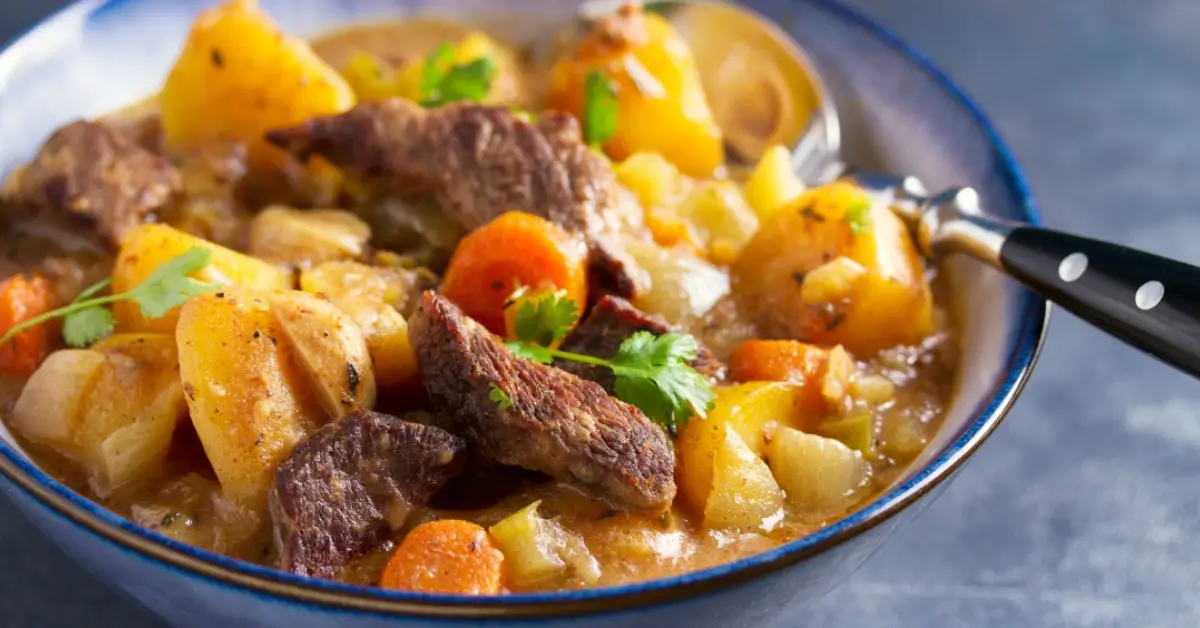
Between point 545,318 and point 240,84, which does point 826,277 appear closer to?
point 545,318

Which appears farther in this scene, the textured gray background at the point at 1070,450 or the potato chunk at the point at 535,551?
the textured gray background at the point at 1070,450

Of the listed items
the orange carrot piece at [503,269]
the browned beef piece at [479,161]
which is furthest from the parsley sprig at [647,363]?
the browned beef piece at [479,161]

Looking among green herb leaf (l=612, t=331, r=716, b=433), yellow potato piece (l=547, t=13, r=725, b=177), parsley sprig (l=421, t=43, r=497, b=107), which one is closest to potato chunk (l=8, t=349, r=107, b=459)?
green herb leaf (l=612, t=331, r=716, b=433)

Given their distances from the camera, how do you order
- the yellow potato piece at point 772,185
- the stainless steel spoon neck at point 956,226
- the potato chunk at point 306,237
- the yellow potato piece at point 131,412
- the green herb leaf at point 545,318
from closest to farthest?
the yellow potato piece at point 131,412 → the green herb leaf at point 545,318 → the stainless steel spoon neck at point 956,226 → the potato chunk at point 306,237 → the yellow potato piece at point 772,185

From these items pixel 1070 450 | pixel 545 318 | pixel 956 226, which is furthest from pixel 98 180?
pixel 1070 450

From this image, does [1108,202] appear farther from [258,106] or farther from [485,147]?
[258,106]

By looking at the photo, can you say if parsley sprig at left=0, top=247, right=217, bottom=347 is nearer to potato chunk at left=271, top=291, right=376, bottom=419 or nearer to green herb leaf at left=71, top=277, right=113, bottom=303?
green herb leaf at left=71, top=277, right=113, bottom=303

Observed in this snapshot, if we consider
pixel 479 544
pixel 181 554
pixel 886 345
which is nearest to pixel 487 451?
pixel 479 544

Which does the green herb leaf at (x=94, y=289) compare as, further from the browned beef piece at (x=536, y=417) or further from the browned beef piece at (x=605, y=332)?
the browned beef piece at (x=605, y=332)
